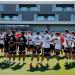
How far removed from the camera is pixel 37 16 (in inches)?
2992

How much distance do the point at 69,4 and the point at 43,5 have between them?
5.55m

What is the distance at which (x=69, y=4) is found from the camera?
76000mm

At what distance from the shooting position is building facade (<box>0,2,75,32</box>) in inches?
2960

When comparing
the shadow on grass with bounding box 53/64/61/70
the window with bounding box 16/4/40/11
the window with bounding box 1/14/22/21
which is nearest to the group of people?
the shadow on grass with bounding box 53/64/61/70

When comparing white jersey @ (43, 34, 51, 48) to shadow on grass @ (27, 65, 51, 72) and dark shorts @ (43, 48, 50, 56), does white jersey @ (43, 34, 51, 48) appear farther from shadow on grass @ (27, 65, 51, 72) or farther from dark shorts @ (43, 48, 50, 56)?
shadow on grass @ (27, 65, 51, 72)

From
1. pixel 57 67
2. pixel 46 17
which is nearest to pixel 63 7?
pixel 46 17

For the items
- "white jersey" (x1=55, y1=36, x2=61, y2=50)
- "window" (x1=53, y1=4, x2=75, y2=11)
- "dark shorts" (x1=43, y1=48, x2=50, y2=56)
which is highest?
"window" (x1=53, y1=4, x2=75, y2=11)

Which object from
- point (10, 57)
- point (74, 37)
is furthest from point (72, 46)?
point (10, 57)

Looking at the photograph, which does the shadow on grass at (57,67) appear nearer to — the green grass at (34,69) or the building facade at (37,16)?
the green grass at (34,69)

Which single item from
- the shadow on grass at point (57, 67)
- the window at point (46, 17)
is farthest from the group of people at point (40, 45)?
the window at point (46, 17)

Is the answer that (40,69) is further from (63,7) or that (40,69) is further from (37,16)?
(63,7)

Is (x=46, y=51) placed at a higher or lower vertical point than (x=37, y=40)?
lower

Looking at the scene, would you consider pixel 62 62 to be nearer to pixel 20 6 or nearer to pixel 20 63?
pixel 20 63

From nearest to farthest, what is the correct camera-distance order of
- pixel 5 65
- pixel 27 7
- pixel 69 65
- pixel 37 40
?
1. pixel 69 65
2. pixel 5 65
3. pixel 37 40
4. pixel 27 7
